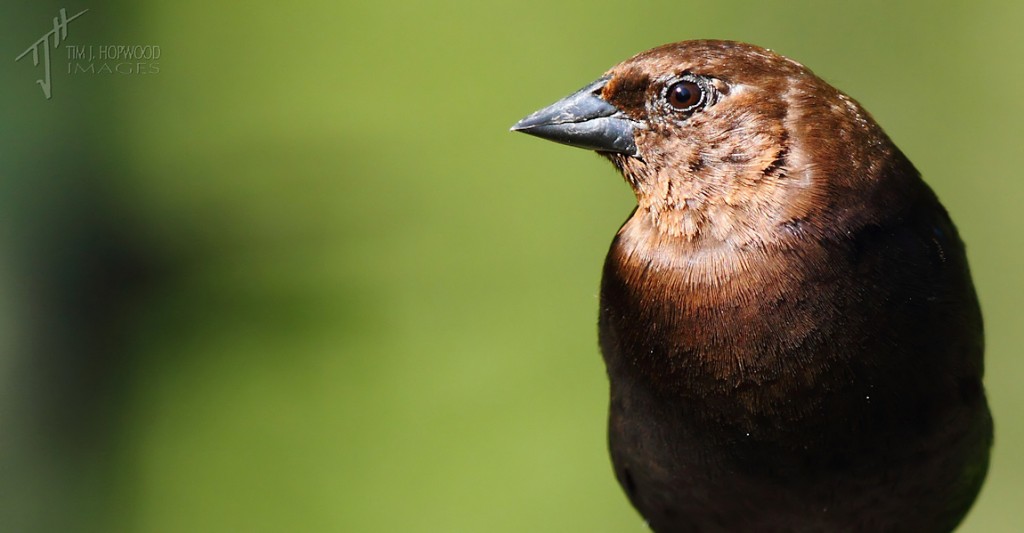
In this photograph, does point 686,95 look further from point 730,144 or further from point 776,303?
point 776,303

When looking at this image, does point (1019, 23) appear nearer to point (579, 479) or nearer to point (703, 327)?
point (579, 479)
